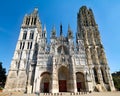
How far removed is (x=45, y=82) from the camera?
27.0 meters

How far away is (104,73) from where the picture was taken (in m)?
28.7

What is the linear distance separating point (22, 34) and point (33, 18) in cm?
766

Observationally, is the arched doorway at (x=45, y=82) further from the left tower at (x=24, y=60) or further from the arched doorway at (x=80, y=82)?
the arched doorway at (x=80, y=82)

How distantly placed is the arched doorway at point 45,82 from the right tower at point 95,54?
10903 millimetres

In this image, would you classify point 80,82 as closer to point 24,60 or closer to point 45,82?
point 45,82

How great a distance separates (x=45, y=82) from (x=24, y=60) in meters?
8.02

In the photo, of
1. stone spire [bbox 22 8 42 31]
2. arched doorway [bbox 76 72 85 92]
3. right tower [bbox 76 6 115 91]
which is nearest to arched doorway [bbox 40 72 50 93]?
arched doorway [bbox 76 72 85 92]

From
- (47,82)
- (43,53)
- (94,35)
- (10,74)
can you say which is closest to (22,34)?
(43,53)

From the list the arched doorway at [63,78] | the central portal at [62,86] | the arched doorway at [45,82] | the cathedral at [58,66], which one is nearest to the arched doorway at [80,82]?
the cathedral at [58,66]

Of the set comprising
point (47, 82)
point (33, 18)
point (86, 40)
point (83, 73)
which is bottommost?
point (47, 82)

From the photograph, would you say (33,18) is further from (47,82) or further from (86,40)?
(47,82)

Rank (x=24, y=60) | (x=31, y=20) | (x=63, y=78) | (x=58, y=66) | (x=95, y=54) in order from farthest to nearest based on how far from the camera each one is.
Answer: (x=31, y=20) → (x=95, y=54) → (x=24, y=60) → (x=63, y=78) → (x=58, y=66)

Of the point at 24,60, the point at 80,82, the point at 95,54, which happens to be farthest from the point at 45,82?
the point at 95,54

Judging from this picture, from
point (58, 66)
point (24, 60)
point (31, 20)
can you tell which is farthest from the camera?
point (31, 20)
